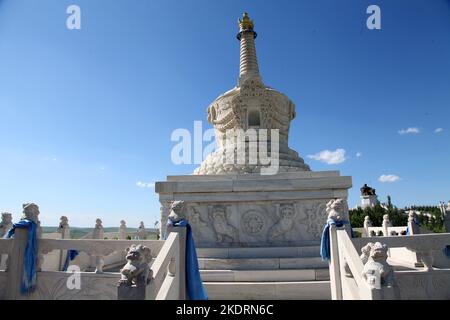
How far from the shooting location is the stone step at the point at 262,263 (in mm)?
7809

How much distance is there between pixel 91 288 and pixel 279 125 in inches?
538

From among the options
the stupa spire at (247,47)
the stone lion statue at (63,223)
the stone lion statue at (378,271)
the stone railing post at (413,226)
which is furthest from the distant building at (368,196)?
the stone lion statue at (378,271)

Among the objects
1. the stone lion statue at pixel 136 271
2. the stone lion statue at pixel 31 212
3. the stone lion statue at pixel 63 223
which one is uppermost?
the stone lion statue at pixel 31 212

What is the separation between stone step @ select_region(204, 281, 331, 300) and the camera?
22.4 ft

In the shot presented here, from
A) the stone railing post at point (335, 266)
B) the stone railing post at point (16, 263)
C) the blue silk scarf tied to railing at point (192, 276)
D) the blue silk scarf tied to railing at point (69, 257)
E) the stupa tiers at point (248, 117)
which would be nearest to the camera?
the blue silk scarf tied to railing at point (192, 276)

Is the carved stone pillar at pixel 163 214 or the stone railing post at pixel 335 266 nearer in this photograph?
the stone railing post at pixel 335 266

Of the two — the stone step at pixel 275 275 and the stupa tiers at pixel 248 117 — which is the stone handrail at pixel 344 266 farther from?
the stupa tiers at pixel 248 117

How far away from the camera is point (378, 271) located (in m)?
3.78

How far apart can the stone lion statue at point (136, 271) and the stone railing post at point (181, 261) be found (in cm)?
145

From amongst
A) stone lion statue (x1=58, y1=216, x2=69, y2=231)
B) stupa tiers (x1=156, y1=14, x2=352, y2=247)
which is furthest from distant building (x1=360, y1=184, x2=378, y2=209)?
stone lion statue (x1=58, y1=216, x2=69, y2=231)

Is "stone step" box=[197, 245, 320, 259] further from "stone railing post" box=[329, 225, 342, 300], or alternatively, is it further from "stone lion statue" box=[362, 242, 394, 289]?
"stone lion statue" box=[362, 242, 394, 289]
